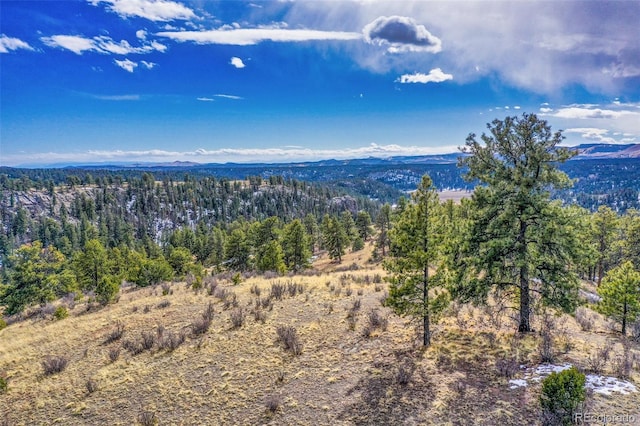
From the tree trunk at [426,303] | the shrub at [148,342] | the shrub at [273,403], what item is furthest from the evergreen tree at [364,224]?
the shrub at [273,403]

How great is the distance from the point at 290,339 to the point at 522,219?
1057 centimetres

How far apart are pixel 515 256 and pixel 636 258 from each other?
31.6m

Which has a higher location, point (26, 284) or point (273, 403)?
point (273, 403)

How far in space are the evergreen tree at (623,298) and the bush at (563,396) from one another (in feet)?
35.3

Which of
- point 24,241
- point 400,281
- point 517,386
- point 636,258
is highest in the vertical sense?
point 400,281

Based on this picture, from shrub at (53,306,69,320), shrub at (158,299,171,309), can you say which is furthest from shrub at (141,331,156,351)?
shrub at (53,306,69,320)

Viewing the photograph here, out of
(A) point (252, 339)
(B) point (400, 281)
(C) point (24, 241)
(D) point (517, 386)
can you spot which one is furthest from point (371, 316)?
(C) point (24, 241)

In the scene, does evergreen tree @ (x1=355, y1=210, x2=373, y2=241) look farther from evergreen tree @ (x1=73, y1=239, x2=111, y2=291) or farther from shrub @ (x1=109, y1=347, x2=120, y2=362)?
shrub @ (x1=109, y1=347, x2=120, y2=362)

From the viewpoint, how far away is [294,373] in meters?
11.9

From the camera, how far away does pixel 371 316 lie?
15.4 metres

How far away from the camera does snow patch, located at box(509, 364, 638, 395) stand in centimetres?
934

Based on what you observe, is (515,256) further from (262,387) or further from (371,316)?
(262,387)

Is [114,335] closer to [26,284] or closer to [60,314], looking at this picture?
[60,314]

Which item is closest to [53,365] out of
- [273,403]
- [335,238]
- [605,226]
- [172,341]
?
[172,341]
